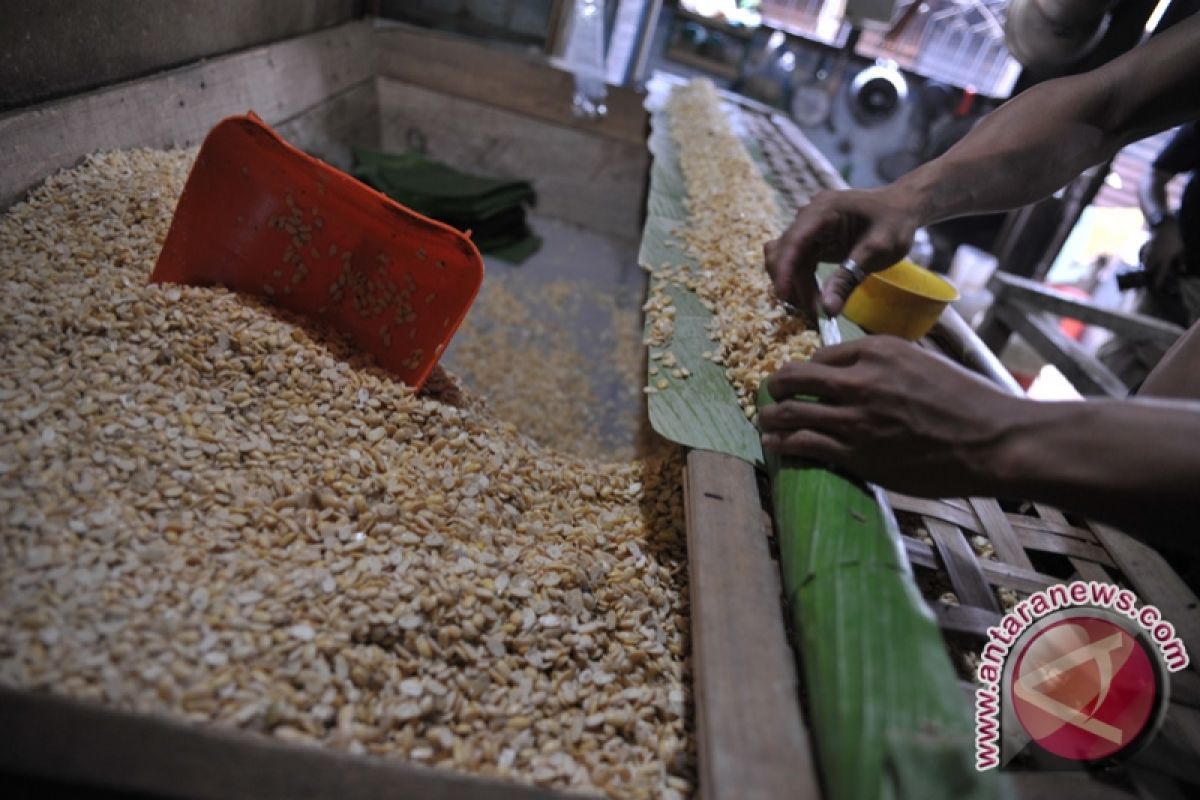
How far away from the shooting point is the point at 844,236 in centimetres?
210

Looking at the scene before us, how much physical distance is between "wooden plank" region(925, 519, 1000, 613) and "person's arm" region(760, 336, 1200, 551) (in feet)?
1.30

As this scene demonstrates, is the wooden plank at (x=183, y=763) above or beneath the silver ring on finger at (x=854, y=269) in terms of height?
beneath

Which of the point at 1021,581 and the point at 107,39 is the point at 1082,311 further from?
the point at 107,39

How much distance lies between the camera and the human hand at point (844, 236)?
6.77ft

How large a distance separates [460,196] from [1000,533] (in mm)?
3935

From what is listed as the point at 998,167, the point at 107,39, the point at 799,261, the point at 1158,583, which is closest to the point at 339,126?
the point at 107,39

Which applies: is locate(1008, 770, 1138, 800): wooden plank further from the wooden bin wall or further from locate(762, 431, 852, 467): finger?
locate(762, 431, 852, 467): finger

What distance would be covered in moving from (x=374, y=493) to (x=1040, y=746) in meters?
1.47

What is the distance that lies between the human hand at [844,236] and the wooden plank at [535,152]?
3769mm

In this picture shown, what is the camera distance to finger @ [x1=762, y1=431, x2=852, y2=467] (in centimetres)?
136

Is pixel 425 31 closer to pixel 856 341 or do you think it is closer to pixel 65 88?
pixel 65 88

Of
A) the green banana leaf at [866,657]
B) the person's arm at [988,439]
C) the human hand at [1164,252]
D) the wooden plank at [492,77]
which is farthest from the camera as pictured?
the wooden plank at [492,77]

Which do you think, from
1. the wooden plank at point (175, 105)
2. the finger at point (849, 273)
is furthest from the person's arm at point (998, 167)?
the wooden plank at point (175, 105)

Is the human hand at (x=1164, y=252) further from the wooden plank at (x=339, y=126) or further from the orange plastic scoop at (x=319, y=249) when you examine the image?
the wooden plank at (x=339, y=126)
